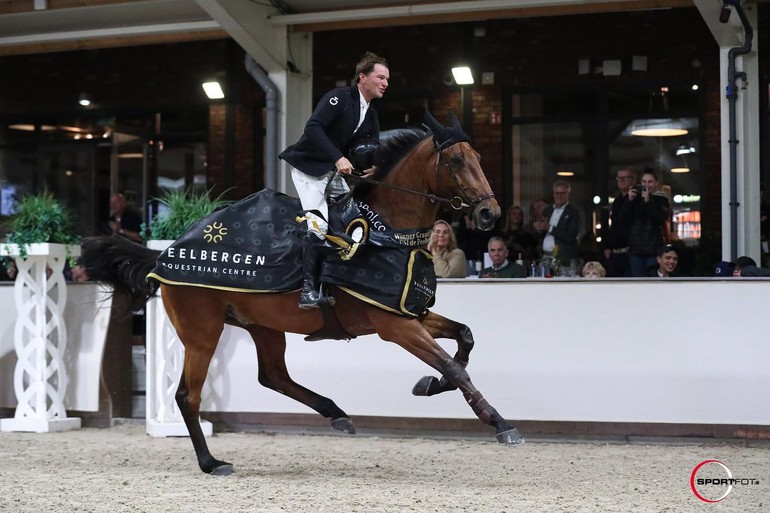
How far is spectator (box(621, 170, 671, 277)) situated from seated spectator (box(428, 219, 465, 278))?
2204mm

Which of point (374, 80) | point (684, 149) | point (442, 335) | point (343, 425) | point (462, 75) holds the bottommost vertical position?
point (343, 425)

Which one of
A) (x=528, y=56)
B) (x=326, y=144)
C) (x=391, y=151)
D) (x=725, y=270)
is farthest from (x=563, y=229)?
(x=326, y=144)

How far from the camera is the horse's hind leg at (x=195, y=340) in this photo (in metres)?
7.83

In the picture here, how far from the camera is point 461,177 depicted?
678 centimetres

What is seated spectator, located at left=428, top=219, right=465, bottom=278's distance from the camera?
10.3 m

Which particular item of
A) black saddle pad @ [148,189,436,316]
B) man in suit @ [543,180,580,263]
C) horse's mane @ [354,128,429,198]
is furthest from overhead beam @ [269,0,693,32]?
black saddle pad @ [148,189,436,316]

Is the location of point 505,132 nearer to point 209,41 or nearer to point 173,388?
point 209,41

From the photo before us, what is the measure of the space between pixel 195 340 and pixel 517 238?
5.79 m

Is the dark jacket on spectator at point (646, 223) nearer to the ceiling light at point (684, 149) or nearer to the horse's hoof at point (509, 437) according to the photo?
the ceiling light at point (684, 149)

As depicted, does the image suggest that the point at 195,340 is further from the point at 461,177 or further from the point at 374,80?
the point at 461,177

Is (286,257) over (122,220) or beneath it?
beneath

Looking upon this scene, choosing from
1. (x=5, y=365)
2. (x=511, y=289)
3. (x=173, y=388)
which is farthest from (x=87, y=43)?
(x=511, y=289)

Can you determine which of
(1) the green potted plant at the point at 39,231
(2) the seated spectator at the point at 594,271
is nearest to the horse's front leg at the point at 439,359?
(2) the seated spectator at the point at 594,271

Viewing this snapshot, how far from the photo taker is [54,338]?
1059cm
